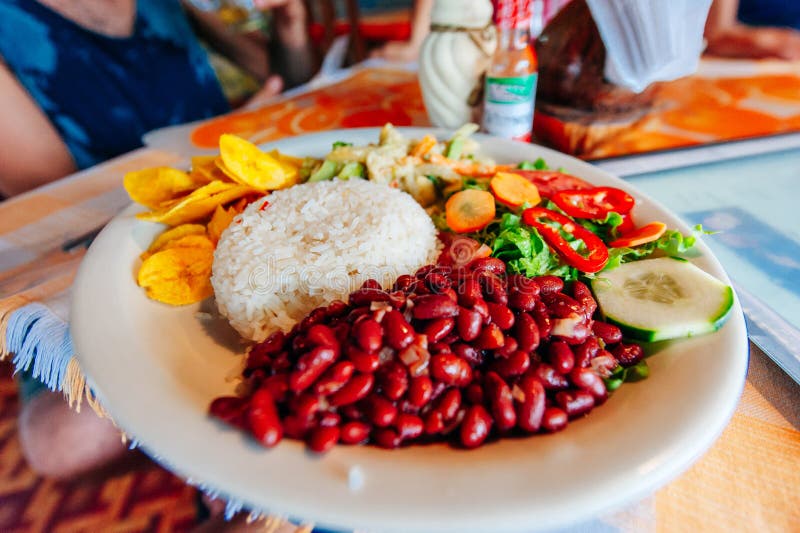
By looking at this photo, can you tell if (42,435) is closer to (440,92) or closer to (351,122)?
(351,122)

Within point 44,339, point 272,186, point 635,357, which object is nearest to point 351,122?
point 272,186

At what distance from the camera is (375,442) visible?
3.20 feet

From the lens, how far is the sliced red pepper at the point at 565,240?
55.2 inches

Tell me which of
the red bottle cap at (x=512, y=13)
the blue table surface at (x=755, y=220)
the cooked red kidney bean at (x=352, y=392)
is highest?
the red bottle cap at (x=512, y=13)

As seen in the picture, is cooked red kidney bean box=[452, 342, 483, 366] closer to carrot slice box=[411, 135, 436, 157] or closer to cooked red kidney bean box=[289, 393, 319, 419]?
cooked red kidney bean box=[289, 393, 319, 419]

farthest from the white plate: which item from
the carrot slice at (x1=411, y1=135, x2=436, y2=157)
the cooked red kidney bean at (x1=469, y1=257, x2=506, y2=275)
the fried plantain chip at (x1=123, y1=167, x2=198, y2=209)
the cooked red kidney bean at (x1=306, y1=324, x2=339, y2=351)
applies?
the carrot slice at (x1=411, y1=135, x2=436, y2=157)

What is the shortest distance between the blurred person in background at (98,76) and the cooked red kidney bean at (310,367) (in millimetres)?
2847

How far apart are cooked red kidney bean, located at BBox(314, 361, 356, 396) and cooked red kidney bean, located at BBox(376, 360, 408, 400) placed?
7cm

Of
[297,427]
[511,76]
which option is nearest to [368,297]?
[297,427]

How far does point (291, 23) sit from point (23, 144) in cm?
227

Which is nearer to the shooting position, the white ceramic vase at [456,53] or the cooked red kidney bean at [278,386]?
the cooked red kidney bean at [278,386]

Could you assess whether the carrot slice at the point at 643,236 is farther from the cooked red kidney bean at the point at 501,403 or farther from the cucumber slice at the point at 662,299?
the cooked red kidney bean at the point at 501,403

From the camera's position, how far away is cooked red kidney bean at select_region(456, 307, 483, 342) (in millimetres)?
1087

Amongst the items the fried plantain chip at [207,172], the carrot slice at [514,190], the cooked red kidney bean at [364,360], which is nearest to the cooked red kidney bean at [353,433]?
the cooked red kidney bean at [364,360]
